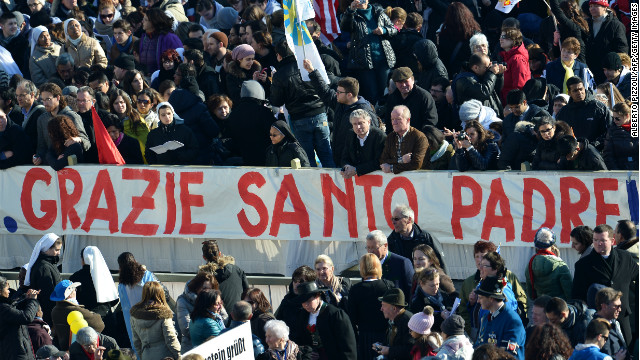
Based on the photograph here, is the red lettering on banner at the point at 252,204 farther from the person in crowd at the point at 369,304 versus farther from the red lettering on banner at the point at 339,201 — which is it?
the person in crowd at the point at 369,304

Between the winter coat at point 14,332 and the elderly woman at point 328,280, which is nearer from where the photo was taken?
the elderly woman at point 328,280

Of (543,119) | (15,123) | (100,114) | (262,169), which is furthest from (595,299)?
(15,123)

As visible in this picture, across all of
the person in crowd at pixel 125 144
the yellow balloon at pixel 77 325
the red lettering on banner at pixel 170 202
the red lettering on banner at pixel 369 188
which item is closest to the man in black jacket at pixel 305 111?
the red lettering on banner at pixel 369 188

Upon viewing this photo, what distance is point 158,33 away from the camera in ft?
61.9

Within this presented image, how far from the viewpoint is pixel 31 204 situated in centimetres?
1570

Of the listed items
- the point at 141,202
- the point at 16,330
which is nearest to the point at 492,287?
the point at 16,330

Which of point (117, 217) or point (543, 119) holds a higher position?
point (543, 119)

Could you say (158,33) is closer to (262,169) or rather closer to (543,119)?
(262,169)

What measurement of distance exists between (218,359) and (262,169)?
4803 mm

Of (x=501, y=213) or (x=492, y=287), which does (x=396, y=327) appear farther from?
(x=501, y=213)

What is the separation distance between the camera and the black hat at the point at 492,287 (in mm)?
11094

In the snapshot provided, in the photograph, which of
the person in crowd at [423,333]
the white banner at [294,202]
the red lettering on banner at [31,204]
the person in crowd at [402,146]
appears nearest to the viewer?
the person in crowd at [423,333]

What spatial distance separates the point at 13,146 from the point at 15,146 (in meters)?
0.03

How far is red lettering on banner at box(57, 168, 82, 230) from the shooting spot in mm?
15469
